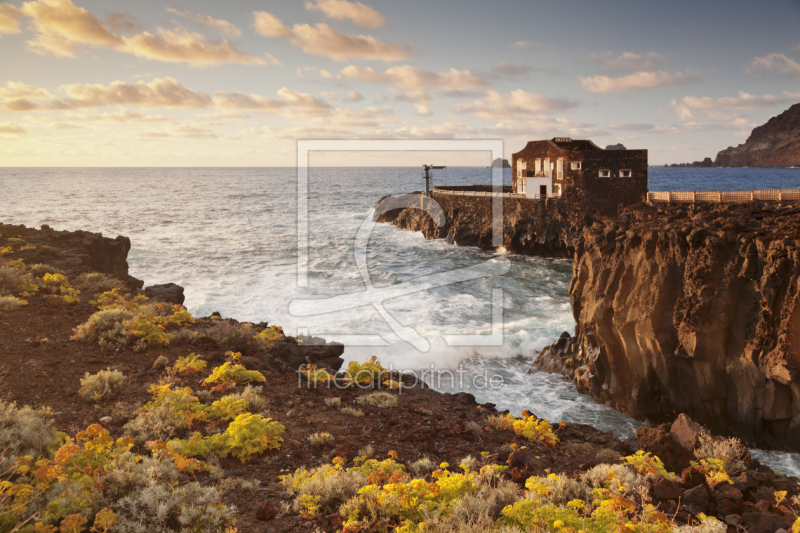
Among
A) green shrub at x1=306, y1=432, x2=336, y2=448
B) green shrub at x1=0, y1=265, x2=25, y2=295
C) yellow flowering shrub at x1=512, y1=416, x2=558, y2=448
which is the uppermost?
green shrub at x1=0, y1=265, x2=25, y2=295

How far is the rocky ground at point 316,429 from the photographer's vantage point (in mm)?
6160

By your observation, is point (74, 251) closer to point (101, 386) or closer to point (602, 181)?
point (101, 386)

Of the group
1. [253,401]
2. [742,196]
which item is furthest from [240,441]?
[742,196]

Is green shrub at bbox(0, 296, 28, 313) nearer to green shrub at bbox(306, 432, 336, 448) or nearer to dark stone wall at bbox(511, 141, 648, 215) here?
green shrub at bbox(306, 432, 336, 448)

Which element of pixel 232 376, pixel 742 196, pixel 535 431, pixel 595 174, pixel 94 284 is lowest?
pixel 535 431

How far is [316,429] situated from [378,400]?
2155mm

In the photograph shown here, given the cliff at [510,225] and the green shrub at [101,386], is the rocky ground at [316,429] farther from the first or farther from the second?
the cliff at [510,225]

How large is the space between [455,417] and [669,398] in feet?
26.1

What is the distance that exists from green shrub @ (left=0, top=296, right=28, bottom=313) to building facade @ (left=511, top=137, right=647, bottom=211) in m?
34.9

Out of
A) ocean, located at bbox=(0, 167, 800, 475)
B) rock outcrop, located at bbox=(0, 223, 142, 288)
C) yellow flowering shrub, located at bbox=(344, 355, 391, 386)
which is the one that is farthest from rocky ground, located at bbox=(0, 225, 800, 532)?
rock outcrop, located at bbox=(0, 223, 142, 288)

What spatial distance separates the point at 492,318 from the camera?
22.1 m

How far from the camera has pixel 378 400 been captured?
10.4m

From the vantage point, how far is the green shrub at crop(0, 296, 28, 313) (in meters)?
11.6

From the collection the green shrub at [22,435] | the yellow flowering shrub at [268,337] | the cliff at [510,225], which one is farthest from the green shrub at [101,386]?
the cliff at [510,225]
